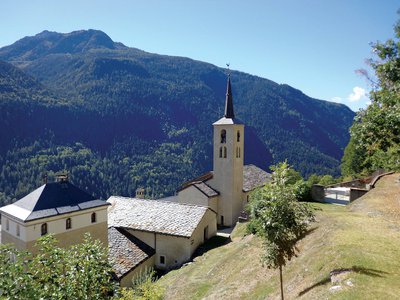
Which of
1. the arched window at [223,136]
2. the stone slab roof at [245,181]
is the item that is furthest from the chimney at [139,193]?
the arched window at [223,136]

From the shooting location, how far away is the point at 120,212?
35.4 meters

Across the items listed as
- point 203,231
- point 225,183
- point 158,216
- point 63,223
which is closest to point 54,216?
point 63,223

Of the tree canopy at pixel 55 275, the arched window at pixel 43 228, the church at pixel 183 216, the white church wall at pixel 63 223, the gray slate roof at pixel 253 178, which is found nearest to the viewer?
the tree canopy at pixel 55 275

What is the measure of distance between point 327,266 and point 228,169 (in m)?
27.8

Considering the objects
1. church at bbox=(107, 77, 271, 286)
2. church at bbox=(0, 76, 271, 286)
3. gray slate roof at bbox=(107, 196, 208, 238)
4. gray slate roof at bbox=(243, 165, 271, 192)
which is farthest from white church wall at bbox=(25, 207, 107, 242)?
gray slate roof at bbox=(243, 165, 271, 192)

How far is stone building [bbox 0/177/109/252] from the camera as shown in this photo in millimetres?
23875

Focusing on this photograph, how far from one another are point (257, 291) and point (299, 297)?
12.5 feet

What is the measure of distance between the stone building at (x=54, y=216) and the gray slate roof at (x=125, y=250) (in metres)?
1.29

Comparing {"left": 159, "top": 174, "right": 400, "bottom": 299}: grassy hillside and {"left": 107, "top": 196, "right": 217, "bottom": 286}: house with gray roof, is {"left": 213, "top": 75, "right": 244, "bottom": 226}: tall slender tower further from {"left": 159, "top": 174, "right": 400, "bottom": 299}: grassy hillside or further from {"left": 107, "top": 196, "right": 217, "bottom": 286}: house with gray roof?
{"left": 159, "top": 174, "right": 400, "bottom": 299}: grassy hillside

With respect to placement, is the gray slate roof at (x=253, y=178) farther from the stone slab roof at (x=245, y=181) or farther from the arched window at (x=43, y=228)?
the arched window at (x=43, y=228)

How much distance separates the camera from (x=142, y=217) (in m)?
33.3

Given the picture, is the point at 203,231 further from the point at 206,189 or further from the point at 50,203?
the point at 50,203

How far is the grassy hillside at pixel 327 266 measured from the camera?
10.9 metres

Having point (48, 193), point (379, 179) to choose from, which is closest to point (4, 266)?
point (48, 193)
